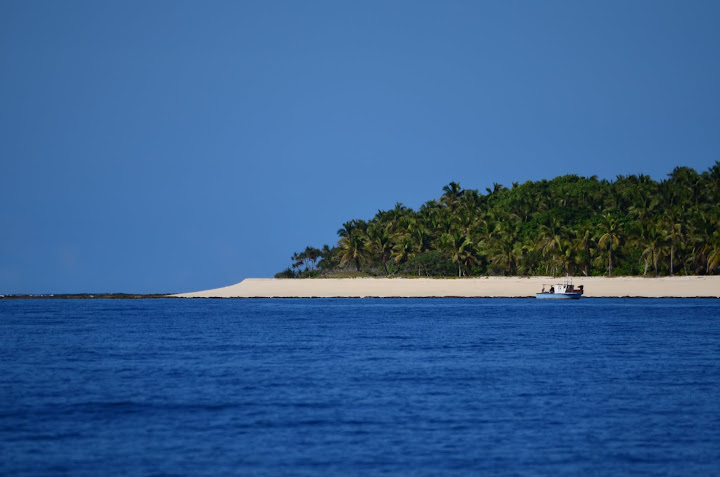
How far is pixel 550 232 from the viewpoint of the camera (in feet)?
409

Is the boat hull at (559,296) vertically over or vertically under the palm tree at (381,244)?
under

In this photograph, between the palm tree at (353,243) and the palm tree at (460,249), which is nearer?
the palm tree at (460,249)

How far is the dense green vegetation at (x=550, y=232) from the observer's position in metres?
116

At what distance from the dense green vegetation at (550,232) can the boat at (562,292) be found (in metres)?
13.4

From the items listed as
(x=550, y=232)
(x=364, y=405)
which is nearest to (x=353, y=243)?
(x=550, y=232)

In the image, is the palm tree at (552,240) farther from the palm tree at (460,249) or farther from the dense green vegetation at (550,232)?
the palm tree at (460,249)

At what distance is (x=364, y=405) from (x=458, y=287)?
101 meters

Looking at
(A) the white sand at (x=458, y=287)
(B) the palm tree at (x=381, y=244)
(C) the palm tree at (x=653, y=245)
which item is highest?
(B) the palm tree at (x=381, y=244)

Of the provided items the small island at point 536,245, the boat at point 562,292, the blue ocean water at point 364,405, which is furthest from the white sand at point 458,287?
the blue ocean water at point 364,405

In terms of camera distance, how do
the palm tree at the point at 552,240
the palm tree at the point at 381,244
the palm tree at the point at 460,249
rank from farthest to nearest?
1. the palm tree at the point at 381,244
2. the palm tree at the point at 460,249
3. the palm tree at the point at 552,240

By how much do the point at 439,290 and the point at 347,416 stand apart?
10255cm

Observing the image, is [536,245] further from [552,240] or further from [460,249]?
[460,249]

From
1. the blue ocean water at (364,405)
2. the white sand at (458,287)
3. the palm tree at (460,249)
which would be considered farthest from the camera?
the palm tree at (460,249)

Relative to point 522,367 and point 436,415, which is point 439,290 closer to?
point 522,367
